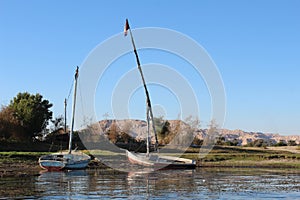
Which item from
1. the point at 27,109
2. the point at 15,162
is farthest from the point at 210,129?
the point at 15,162

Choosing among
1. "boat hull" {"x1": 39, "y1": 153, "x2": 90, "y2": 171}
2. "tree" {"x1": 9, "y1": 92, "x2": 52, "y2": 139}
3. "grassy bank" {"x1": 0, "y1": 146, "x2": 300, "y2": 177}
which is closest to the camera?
"boat hull" {"x1": 39, "y1": 153, "x2": 90, "y2": 171}

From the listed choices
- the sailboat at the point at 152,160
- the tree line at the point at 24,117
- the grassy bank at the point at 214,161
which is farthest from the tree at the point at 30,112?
the sailboat at the point at 152,160

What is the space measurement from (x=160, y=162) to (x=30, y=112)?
148 feet

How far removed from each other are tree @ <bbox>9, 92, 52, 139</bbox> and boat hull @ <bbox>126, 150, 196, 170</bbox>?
37943 mm

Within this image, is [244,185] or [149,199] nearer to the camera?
[149,199]

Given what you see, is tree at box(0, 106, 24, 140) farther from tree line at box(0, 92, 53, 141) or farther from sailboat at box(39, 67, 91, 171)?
sailboat at box(39, 67, 91, 171)

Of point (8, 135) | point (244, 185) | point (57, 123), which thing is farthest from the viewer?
point (57, 123)

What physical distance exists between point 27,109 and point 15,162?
39.6 metres

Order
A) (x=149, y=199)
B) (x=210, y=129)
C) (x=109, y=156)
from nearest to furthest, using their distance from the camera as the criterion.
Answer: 1. (x=149, y=199)
2. (x=109, y=156)
3. (x=210, y=129)

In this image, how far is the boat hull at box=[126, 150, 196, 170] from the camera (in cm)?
6875

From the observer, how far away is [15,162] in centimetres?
6606

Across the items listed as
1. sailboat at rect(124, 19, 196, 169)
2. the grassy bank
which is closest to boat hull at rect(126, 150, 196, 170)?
sailboat at rect(124, 19, 196, 169)

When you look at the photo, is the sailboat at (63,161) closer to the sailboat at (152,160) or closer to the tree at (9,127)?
the sailboat at (152,160)

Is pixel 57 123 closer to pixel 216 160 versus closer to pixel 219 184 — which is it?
pixel 216 160
